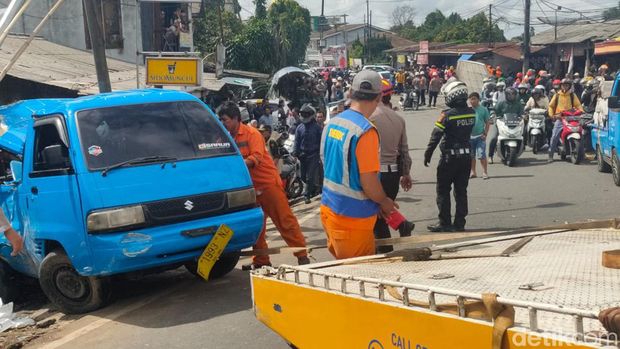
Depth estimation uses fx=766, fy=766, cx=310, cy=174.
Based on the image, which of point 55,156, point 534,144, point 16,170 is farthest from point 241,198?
point 534,144

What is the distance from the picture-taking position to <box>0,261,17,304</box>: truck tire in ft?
26.5

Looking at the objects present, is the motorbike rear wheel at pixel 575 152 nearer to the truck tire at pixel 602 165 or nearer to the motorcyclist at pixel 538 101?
the truck tire at pixel 602 165

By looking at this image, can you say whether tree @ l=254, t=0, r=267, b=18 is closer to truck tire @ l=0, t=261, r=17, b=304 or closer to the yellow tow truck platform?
truck tire @ l=0, t=261, r=17, b=304

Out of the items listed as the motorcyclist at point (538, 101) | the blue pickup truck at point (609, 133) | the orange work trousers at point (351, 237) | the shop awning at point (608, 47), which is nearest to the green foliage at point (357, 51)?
the shop awning at point (608, 47)

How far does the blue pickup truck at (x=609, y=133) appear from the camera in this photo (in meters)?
12.5

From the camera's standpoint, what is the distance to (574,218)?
33.6 ft

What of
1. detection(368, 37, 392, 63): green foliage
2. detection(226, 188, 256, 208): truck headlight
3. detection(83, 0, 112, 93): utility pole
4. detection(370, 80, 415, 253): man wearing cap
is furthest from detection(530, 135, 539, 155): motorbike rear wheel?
detection(368, 37, 392, 63): green foliage

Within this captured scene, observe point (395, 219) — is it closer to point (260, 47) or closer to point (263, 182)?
point (263, 182)

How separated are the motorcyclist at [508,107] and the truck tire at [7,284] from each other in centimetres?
1173

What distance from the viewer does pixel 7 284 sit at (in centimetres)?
813

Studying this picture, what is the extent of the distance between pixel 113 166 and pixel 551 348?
4.93m

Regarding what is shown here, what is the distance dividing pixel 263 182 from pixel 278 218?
1.30ft

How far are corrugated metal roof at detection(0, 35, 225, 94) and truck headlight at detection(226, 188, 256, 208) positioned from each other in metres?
9.66

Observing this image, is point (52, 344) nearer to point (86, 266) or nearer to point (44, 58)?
point (86, 266)
